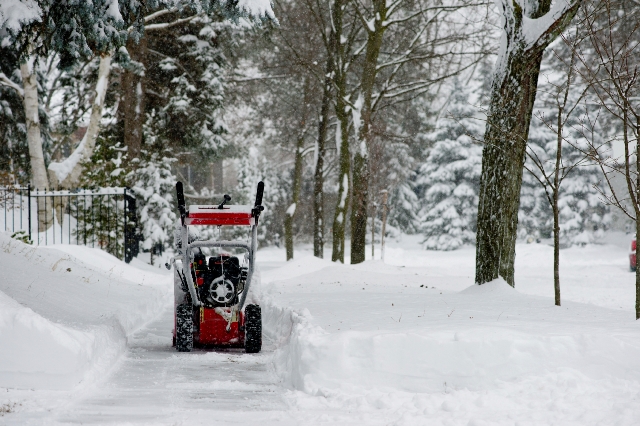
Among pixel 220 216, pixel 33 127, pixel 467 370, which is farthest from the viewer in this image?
pixel 33 127

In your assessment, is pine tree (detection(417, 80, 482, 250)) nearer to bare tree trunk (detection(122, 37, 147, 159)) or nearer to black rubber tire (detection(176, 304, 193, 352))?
bare tree trunk (detection(122, 37, 147, 159))

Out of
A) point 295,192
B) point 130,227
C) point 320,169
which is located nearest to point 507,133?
point 130,227

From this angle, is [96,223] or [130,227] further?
[130,227]

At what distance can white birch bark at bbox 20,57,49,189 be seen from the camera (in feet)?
63.6

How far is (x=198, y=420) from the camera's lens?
5398mm

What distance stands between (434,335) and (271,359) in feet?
7.77

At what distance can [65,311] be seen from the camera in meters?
9.22

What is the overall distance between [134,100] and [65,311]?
15.3 m

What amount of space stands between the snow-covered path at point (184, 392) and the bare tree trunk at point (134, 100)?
51.6 feet

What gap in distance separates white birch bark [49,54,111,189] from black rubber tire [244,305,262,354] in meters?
13.8

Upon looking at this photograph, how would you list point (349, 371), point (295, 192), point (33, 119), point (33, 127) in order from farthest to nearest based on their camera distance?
point (295, 192) → point (33, 127) → point (33, 119) → point (349, 371)

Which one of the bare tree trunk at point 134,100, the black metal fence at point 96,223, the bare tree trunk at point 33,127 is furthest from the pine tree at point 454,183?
the bare tree trunk at point 33,127

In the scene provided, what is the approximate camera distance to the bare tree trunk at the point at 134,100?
917 inches

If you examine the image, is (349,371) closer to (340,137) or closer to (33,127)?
(33,127)
